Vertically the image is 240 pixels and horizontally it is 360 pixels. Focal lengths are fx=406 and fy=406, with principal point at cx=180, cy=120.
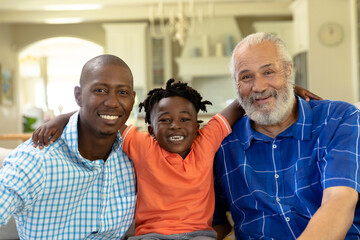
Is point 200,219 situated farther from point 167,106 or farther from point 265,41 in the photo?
point 265,41

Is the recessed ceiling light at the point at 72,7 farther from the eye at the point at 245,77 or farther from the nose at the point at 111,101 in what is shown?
the nose at the point at 111,101

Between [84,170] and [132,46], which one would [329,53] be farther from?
[84,170]

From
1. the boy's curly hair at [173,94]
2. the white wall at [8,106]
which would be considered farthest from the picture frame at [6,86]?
the boy's curly hair at [173,94]

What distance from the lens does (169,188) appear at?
1.54m

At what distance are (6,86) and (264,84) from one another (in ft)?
26.0

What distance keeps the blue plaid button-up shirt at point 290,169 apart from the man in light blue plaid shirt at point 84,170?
466mm

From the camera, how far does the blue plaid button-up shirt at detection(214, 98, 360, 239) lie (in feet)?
4.62

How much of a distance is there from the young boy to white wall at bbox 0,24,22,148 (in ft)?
23.8

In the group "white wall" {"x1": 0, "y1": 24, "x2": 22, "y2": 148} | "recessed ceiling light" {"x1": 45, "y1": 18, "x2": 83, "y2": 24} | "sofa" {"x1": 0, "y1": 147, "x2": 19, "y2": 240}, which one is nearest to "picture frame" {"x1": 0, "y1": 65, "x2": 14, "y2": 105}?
"white wall" {"x1": 0, "y1": 24, "x2": 22, "y2": 148}

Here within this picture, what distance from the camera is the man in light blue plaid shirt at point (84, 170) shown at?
51.0 inches

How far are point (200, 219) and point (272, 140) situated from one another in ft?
1.38

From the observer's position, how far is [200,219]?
1562 millimetres

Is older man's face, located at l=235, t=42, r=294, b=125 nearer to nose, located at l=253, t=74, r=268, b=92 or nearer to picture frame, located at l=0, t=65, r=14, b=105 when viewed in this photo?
nose, located at l=253, t=74, r=268, b=92

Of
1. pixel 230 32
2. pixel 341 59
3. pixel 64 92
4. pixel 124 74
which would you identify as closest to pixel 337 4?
pixel 341 59
